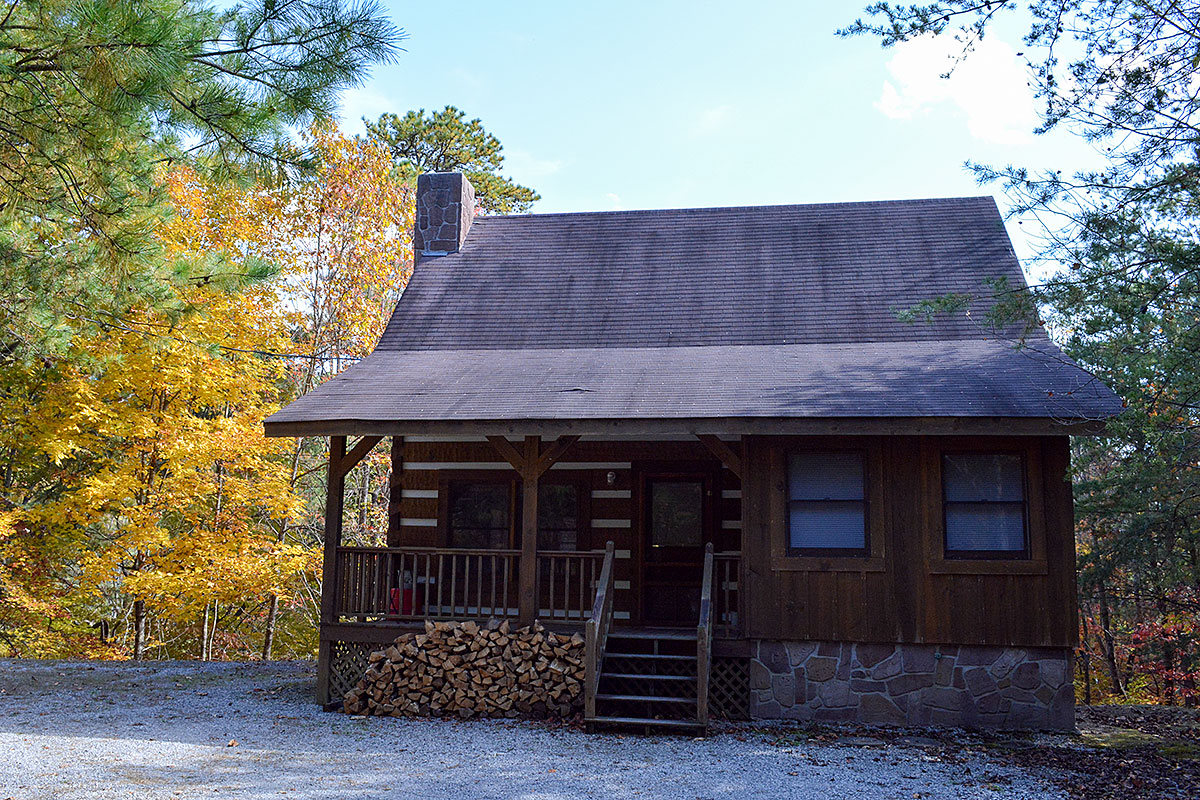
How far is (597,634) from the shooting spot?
351 inches

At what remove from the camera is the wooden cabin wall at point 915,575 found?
920 cm

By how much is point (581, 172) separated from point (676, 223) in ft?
46.2

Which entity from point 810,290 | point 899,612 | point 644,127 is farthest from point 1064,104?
point 644,127

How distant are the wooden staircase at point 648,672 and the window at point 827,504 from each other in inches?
38.3

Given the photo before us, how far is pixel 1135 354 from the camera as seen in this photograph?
303 inches

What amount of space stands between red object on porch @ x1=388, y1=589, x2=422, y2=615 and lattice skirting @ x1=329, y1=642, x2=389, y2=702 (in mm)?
437

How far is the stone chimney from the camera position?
14359mm

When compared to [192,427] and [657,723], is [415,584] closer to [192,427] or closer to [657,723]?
[657,723]

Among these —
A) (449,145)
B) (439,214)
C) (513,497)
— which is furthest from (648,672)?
(449,145)

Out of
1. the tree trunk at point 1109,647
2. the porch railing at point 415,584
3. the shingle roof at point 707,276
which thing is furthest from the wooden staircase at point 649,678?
the tree trunk at point 1109,647

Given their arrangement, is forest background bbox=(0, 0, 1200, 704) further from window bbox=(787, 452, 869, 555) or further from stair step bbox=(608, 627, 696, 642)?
stair step bbox=(608, 627, 696, 642)

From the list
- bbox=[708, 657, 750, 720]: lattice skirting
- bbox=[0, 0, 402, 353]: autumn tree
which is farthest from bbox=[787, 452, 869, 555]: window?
bbox=[0, 0, 402, 353]: autumn tree

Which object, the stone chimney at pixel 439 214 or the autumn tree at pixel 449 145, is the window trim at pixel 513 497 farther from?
the autumn tree at pixel 449 145

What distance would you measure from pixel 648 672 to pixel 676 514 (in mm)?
2248
